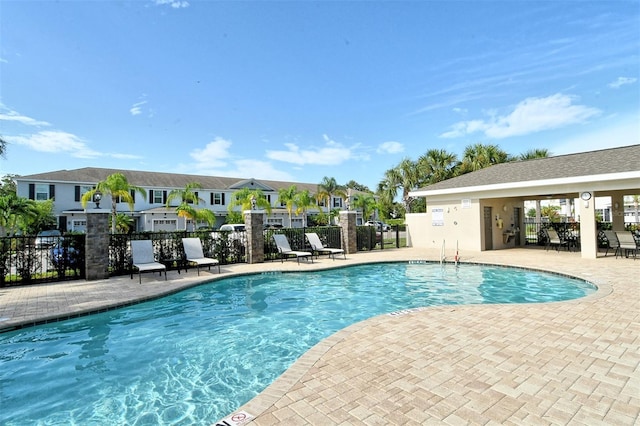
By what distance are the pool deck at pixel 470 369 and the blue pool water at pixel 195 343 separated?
3.04 feet

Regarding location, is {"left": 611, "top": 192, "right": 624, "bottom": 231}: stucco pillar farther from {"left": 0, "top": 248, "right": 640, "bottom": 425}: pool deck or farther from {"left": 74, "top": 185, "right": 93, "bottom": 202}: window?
{"left": 74, "top": 185, "right": 93, "bottom": 202}: window

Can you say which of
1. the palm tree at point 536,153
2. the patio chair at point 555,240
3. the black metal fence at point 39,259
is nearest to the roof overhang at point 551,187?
the patio chair at point 555,240

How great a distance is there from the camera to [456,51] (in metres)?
15.1

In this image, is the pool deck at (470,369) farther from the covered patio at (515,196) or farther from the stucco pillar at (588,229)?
the covered patio at (515,196)

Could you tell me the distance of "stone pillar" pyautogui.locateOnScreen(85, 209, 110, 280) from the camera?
10438mm

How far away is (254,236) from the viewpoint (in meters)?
13.7

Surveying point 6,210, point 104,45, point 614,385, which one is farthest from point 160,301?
point 6,210

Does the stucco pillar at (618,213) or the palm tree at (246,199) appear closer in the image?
the stucco pillar at (618,213)

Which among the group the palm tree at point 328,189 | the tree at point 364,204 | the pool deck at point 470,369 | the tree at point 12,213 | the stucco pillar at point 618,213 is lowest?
the pool deck at point 470,369

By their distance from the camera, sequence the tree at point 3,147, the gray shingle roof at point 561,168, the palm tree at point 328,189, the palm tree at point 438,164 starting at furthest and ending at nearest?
the palm tree at point 328,189
the palm tree at point 438,164
the gray shingle roof at point 561,168
the tree at point 3,147

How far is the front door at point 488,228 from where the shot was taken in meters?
17.5

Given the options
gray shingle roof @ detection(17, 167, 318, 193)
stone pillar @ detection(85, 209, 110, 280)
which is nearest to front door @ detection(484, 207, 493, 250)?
stone pillar @ detection(85, 209, 110, 280)

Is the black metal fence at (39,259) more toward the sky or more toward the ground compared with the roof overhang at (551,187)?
more toward the ground

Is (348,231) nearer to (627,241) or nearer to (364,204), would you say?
(627,241)
